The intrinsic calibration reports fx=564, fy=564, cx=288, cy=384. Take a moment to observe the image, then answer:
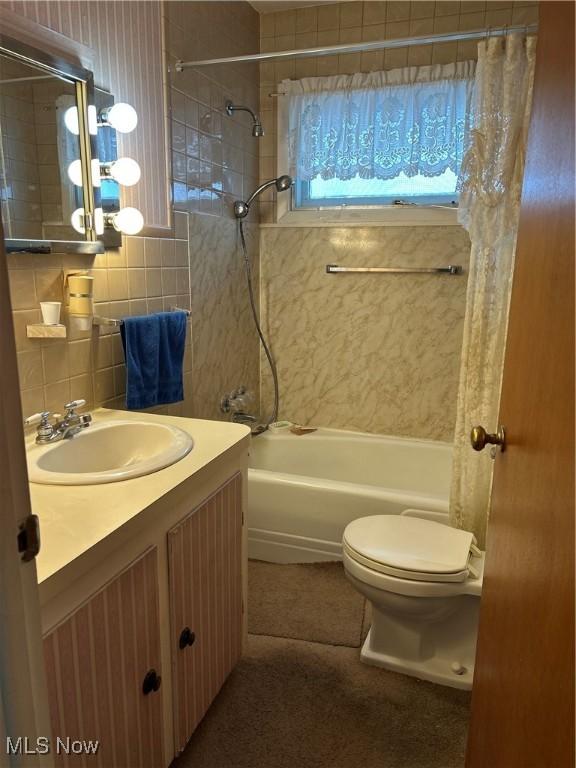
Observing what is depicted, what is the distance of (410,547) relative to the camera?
179 cm

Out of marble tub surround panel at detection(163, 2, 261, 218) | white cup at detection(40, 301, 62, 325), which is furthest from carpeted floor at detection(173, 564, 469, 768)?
marble tub surround panel at detection(163, 2, 261, 218)

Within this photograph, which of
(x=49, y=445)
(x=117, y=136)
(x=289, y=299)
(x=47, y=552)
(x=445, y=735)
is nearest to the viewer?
(x=47, y=552)

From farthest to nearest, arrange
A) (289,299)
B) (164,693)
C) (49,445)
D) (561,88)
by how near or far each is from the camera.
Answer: (289,299), (49,445), (164,693), (561,88)

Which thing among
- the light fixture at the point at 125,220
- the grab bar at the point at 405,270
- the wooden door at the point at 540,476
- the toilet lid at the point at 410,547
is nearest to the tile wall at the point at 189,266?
the light fixture at the point at 125,220

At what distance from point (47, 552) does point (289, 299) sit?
88.6 inches

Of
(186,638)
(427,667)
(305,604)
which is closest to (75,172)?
(186,638)

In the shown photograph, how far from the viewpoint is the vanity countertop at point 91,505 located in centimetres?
100

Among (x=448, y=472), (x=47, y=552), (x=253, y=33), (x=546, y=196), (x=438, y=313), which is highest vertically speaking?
(x=253, y=33)

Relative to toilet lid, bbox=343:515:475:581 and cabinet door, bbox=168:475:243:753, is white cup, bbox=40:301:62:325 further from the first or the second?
toilet lid, bbox=343:515:475:581

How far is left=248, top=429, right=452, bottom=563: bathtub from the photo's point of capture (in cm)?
233

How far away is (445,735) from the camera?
163cm

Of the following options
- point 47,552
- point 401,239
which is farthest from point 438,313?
point 47,552

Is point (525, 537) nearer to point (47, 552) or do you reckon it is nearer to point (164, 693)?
point (47, 552)

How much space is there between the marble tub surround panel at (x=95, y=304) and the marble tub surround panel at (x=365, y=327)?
2.80 ft
